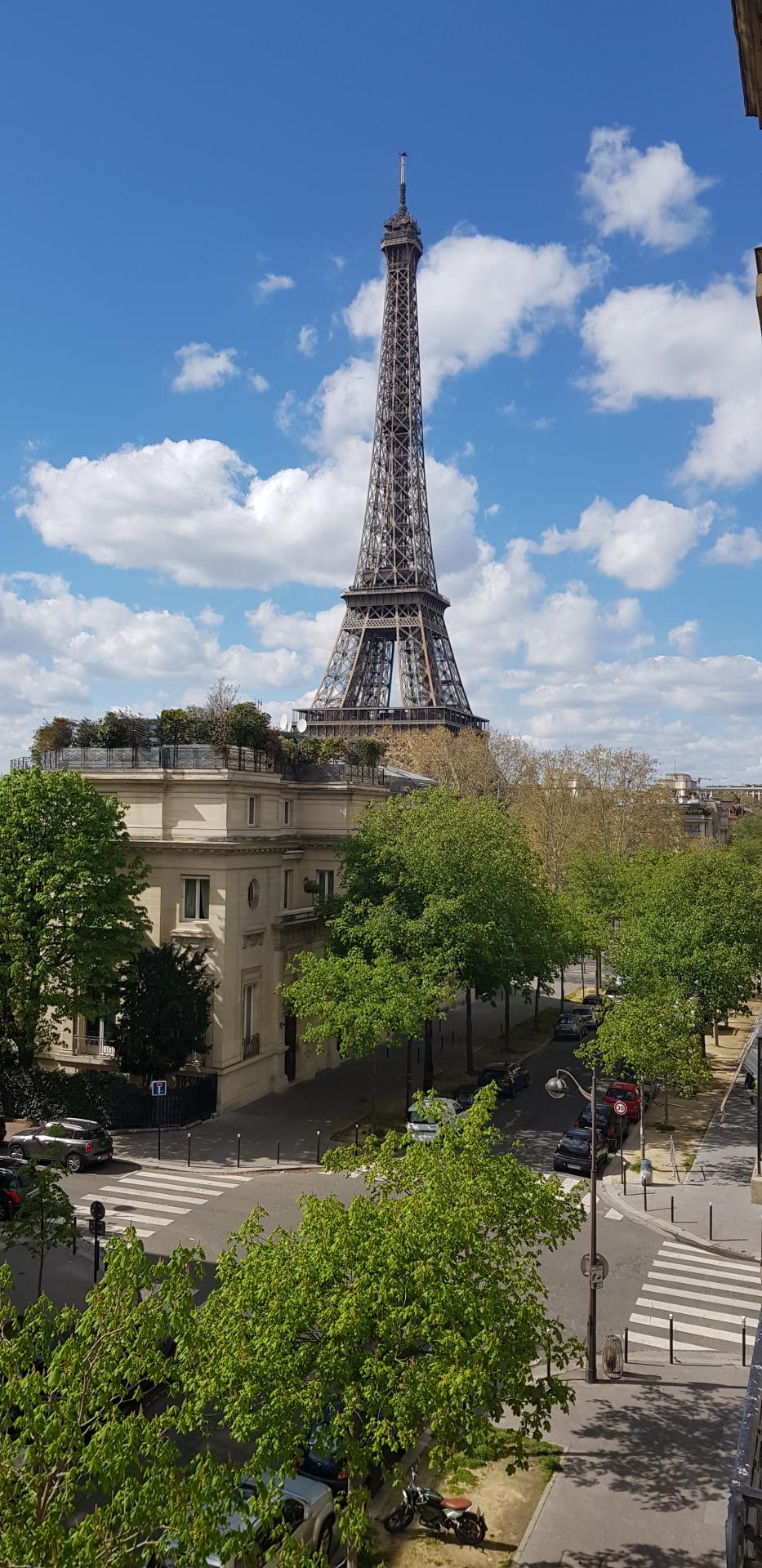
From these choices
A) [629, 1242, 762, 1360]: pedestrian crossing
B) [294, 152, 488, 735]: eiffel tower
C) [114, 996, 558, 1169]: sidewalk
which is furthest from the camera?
[294, 152, 488, 735]: eiffel tower

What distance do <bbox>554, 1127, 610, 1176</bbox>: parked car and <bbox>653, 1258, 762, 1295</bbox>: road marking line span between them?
6052 mm

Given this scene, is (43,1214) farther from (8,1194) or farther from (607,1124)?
(607,1124)

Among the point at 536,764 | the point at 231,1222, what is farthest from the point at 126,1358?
the point at 536,764

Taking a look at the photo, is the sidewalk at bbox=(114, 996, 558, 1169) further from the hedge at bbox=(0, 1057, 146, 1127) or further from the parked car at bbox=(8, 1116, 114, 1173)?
the parked car at bbox=(8, 1116, 114, 1173)

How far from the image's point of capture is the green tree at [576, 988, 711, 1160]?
1508 inches

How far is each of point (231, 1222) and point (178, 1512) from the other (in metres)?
20.3

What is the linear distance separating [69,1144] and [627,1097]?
2291 centimetres

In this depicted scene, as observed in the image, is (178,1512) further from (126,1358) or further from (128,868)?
(128,868)

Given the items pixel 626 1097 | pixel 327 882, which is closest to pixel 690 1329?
pixel 626 1097

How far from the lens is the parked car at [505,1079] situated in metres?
45.8

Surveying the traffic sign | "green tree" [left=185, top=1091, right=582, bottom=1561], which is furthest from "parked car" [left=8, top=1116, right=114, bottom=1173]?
"green tree" [left=185, top=1091, right=582, bottom=1561]

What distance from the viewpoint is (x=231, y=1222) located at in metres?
29.7

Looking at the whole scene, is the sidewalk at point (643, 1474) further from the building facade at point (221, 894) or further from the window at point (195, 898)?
the window at point (195, 898)

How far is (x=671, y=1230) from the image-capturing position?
31.0 metres
